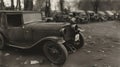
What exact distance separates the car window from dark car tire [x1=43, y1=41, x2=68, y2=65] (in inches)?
64.5

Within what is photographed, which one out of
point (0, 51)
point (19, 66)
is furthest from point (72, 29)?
point (0, 51)

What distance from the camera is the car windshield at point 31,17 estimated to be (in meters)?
6.47

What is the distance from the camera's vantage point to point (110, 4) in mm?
44719

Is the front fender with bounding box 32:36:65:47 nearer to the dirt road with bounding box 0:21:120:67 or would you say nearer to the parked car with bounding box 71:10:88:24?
the dirt road with bounding box 0:21:120:67

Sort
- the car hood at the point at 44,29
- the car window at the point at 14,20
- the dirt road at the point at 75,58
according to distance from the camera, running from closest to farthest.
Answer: the dirt road at the point at 75,58
the car hood at the point at 44,29
the car window at the point at 14,20

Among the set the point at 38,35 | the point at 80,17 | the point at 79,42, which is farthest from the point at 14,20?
the point at 80,17

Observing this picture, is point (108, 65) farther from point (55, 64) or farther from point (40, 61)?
point (40, 61)

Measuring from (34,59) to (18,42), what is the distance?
1.09 m

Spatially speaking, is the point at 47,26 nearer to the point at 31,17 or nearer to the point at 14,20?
the point at 31,17

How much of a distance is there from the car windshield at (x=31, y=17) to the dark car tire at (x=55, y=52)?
1380 millimetres

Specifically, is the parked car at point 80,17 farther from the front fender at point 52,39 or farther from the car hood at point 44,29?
the front fender at point 52,39

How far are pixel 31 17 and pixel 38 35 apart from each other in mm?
1049

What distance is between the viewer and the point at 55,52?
5.56 meters

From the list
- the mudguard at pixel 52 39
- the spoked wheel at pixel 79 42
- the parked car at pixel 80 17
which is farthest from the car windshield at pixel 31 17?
the parked car at pixel 80 17
